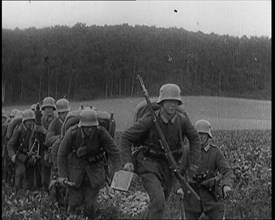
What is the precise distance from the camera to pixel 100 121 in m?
3.27

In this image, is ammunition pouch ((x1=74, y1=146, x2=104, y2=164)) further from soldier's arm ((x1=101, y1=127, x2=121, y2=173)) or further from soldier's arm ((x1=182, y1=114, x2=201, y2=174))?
soldier's arm ((x1=182, y1=114, x2=201, y2=174))

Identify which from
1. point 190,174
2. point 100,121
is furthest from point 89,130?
point 190,174

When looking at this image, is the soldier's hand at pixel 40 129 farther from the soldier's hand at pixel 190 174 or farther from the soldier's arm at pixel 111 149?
the soldier's hand at pixel 190 174

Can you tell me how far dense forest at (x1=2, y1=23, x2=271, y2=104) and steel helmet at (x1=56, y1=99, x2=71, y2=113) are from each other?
4 cm

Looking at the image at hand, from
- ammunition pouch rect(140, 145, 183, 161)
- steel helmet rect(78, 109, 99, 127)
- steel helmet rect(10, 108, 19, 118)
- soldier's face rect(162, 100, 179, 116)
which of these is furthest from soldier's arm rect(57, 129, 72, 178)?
soldier's face rect(162, 100, 179, 116)

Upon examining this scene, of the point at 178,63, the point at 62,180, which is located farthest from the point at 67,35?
the point at 62,180

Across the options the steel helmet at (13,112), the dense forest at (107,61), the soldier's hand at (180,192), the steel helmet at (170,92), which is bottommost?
the soldier's hand at (180,192)

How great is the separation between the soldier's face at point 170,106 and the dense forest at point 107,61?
68 mm

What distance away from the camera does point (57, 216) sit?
3.16 meters

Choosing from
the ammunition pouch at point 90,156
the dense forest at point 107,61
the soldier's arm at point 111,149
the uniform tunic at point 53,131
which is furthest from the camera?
the ammunition pouch at point 90,156

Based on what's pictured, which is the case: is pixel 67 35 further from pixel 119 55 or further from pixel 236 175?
pixel 236 175

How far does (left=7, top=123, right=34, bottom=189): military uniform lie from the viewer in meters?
3.09

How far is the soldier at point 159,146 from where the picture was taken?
300 cm

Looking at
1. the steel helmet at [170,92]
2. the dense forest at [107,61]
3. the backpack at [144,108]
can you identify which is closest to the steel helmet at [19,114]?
the dense forest at [107,61]
